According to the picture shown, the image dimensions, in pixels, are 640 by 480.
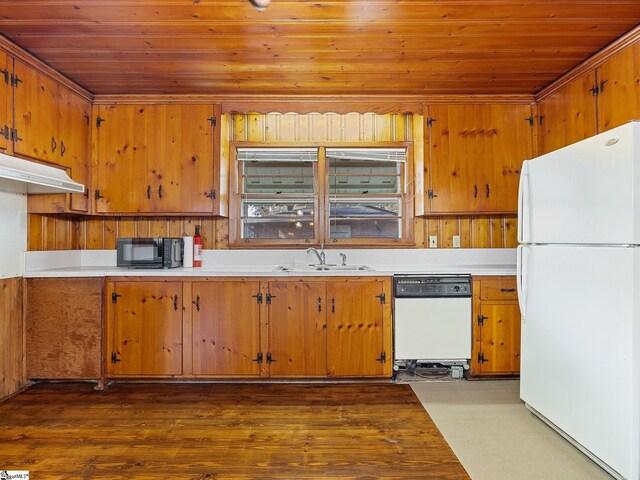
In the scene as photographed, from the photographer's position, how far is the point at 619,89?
2533 millimetres

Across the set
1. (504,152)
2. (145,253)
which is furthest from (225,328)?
(504,152)

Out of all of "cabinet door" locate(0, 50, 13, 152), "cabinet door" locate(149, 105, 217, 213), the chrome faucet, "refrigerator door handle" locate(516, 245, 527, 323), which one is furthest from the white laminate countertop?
"cabinet door" locate(0, 50, 13, 152)

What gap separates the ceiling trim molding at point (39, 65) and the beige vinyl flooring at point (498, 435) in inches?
141

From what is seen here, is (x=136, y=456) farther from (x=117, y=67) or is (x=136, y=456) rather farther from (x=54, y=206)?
(x=117, y=67)

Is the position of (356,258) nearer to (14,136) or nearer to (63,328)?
(63,328)

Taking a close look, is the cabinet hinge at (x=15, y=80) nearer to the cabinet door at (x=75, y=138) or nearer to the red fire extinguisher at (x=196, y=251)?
the cabinet door at (x=75, y=138)

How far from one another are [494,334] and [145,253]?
2895 mm

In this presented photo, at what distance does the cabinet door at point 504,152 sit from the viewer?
3.42m

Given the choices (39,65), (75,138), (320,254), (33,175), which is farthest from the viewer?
(320,254)

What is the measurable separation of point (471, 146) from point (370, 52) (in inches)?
52.0

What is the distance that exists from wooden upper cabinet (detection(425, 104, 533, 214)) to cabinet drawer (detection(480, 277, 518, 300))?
2.12 feet

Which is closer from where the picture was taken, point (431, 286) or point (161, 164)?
point (431, 286)

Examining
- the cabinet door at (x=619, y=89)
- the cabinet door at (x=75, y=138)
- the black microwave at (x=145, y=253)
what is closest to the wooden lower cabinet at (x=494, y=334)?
the cabinet door at (x=619, y=89)

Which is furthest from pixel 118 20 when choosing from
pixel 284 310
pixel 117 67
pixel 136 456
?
pixel 136 456
